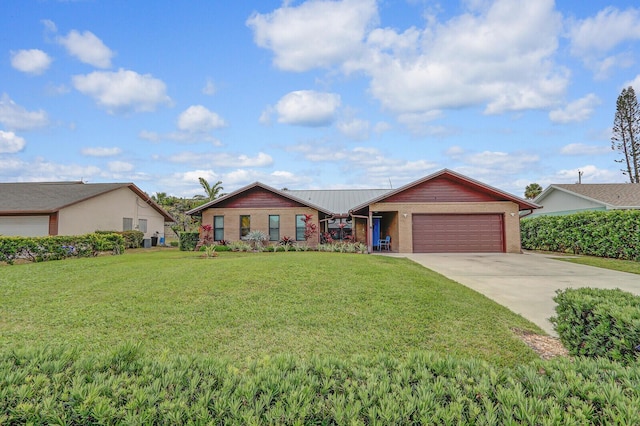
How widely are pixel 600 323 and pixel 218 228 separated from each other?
19760mm

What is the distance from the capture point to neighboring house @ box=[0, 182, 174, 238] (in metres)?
17.9

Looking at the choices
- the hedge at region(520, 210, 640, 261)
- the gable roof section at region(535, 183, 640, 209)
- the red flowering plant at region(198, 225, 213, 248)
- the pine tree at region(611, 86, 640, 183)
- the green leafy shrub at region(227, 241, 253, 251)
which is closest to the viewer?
the hedge at region(520, 210, 640, 261)

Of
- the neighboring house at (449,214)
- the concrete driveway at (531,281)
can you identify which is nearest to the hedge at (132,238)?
the neighboring house at (449,214)

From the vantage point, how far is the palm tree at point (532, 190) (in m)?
39.2

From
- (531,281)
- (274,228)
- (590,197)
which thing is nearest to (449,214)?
(531,281)

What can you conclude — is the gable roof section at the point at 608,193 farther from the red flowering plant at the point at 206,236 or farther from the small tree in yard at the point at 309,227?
the red flowering plant at the point at 206,236

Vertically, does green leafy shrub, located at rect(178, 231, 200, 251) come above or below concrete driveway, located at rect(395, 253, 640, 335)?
above

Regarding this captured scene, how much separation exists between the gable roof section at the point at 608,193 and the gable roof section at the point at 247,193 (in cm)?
1887

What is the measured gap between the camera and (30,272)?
375 inches

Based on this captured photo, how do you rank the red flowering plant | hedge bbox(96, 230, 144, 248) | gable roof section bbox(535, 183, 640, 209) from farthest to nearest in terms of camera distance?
hedge bbox(96, 230, 144, 248) → gable roof section bbox(535, 183, 640, 209) → the red flowering plant

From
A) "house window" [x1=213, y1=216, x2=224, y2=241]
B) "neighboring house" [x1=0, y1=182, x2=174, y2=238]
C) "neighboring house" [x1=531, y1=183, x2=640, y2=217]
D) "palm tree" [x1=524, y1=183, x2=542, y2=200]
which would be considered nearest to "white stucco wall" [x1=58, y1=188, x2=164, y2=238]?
"neighboring house" [x1=0, y1=182, x2=174, y2=238]

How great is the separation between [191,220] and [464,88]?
28330mm

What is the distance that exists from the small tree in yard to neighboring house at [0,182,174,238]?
44.2ft

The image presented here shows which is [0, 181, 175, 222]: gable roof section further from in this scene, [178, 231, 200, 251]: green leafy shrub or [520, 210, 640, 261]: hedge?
[520, 210, 640, 261]: hedge
